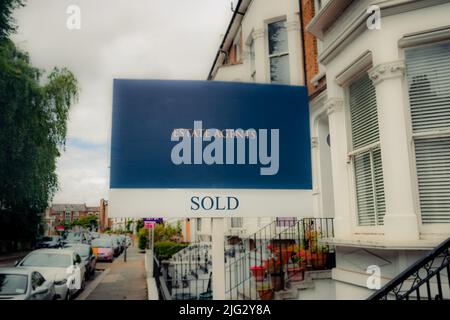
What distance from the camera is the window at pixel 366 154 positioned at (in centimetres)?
492

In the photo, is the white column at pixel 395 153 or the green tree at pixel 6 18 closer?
the white column at pixel 395 153

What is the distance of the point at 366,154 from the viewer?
5.21m

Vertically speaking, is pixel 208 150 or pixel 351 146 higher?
pixel 351 146

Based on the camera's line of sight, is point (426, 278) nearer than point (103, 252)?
Yes

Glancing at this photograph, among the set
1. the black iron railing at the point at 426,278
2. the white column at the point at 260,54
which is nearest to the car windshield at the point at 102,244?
the white column at the point at 260,54

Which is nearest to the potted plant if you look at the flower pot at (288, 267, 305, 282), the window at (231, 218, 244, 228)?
the flower pot at (288, 267, 305, 282)

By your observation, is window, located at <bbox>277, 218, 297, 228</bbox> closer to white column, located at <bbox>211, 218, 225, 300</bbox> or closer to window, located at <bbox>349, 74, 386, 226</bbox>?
window, located at <bbox>349, 74, 386, 226</bbox>

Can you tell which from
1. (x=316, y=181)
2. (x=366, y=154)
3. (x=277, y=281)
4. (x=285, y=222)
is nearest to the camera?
(x=366, y=154)

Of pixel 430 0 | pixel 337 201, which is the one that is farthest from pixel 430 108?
pixel 337 201

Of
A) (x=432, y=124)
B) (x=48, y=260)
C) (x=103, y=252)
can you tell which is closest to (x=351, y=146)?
(x=432, y=124)

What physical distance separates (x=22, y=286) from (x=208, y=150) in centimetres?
644

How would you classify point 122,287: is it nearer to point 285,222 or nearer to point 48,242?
point 285,222

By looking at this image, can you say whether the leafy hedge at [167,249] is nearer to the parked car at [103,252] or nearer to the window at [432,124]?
the parked car at [103,252]

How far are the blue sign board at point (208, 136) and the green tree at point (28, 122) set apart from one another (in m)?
12.1
